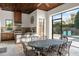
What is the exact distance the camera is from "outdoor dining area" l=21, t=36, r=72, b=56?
3584mm

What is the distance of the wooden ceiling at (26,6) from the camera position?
3455 mm

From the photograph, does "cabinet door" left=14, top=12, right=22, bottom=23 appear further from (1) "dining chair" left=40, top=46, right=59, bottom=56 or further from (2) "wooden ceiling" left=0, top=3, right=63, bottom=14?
(1) "dining chair" left=40, top=46, right=59, bottom=56

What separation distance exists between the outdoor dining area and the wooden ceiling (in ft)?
2.75

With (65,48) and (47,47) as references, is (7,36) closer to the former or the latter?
(47,47)

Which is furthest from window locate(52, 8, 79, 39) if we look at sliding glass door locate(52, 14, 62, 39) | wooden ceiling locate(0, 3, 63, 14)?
wooden ceiling locate(0, 3, 63, 14)

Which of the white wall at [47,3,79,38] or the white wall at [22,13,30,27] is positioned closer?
the white wall at [47,3,79,38]

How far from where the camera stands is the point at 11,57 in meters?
3.50

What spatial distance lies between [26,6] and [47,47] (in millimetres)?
1319

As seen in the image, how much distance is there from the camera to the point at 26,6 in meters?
3.54

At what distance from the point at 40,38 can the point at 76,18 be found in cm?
118

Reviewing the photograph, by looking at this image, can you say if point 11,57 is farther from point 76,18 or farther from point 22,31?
point 76,18

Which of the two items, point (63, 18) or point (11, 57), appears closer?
point (11, 57)

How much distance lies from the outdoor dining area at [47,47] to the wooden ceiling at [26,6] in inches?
33.0

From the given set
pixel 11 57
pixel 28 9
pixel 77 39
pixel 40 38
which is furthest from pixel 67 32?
pixel 11 57
